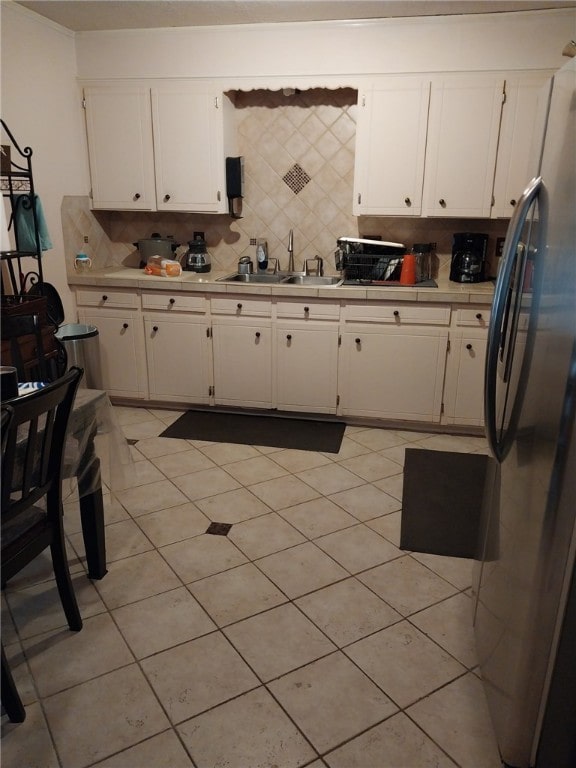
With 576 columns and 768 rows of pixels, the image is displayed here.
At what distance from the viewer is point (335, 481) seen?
3006 mm

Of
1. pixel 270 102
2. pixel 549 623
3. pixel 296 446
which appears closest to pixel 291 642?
pixel 549 623

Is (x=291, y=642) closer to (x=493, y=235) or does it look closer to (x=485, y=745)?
(x=485, y=745)

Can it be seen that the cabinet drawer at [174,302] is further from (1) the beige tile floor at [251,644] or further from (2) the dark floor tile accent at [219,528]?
(2) the dark floor tile accent at [219,528]

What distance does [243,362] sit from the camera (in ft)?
12.3

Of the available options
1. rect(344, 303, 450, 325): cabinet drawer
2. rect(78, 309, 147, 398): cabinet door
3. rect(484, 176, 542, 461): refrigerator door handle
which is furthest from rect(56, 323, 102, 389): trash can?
rect(484, 176, 542, 461): refrigerator door handle

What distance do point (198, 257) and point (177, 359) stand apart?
74cm

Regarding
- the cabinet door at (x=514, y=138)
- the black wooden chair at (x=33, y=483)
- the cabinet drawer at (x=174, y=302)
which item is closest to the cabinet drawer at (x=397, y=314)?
the cabinet door at (x=514, y=138)

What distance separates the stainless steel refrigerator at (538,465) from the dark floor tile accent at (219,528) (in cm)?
124

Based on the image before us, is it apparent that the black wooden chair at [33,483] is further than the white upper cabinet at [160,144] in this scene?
No

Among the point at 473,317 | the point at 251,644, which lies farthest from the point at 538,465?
the point at 473,317

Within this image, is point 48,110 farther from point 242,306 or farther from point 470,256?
point 470,256

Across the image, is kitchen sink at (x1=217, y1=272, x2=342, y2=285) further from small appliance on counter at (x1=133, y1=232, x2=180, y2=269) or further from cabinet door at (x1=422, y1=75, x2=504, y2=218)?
cabinet door at (x1=422, y1=75, x2=504, y2=218)

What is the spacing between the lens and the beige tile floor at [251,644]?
155 centimetres

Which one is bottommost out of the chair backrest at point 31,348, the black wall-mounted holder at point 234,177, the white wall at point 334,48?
the chair backrest at point 31,348
